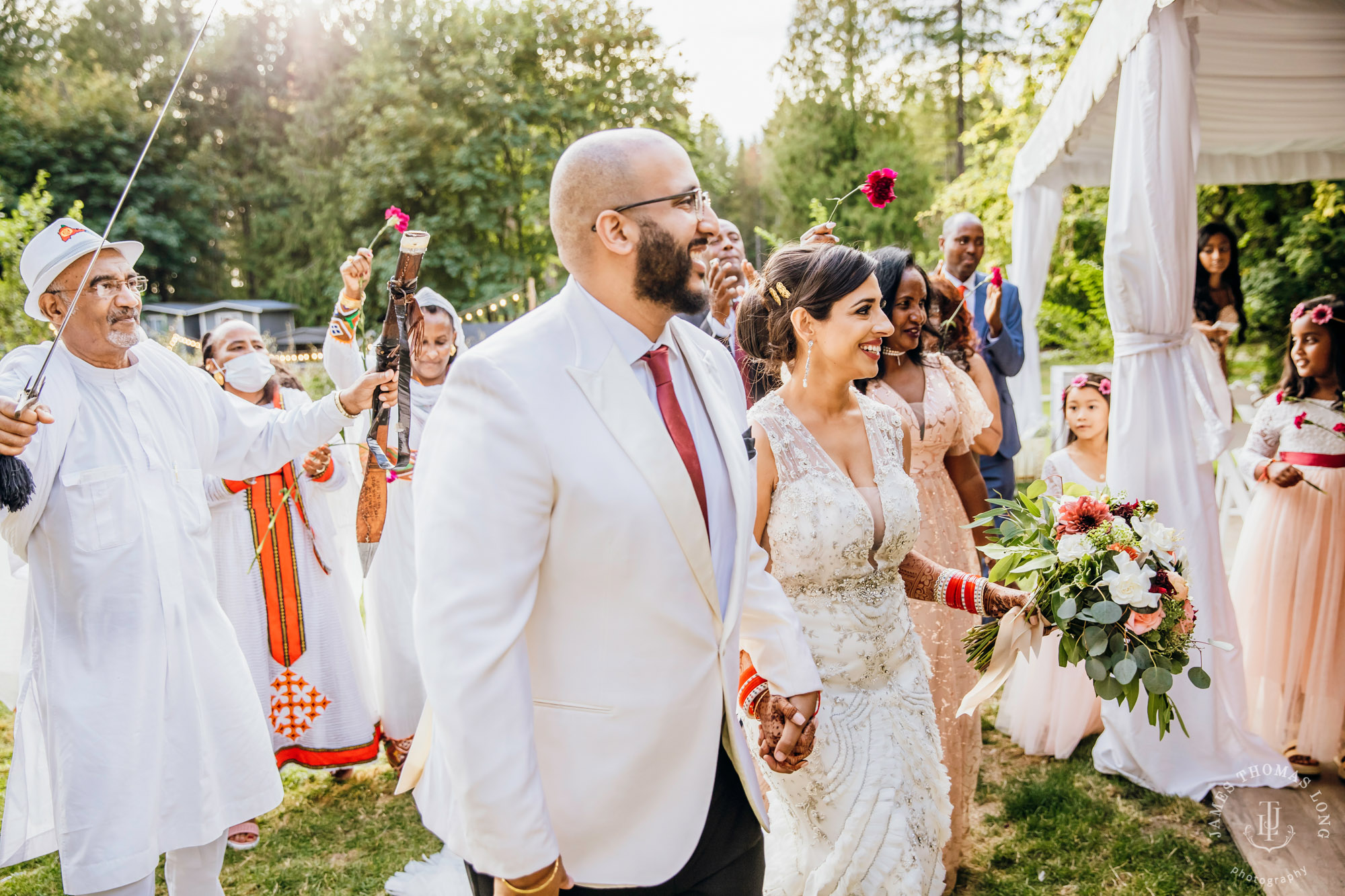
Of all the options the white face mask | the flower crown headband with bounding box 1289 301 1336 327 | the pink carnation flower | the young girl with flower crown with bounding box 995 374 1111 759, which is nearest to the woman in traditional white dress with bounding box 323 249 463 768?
the white face mask

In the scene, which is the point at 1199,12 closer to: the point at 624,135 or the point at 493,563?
the point at 624,135

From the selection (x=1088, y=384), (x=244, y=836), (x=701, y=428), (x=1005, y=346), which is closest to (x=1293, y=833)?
(x=1088, y=384)

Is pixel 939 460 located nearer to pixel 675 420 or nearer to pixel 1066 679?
pixel 1066 679

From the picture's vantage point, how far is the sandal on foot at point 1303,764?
14.3 feet

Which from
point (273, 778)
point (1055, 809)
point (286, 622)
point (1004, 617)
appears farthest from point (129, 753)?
point (1055, 809)

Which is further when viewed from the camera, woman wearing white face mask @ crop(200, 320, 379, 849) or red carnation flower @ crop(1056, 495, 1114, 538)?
woman wearing white face mask @ crop(200, 320, 379, 849)

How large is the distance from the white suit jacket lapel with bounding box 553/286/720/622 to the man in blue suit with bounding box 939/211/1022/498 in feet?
14.0

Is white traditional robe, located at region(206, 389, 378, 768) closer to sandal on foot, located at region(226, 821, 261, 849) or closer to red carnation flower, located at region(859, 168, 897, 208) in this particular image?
sandal on foot, located at region(226, 821, 261, 849)

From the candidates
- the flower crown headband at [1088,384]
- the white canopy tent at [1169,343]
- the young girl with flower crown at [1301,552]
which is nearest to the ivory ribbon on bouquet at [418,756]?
the white canopy tent at [1169,343]

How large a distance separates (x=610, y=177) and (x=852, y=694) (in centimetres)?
193

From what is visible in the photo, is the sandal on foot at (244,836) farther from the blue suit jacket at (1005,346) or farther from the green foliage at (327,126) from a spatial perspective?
the green foliage at (327,126)

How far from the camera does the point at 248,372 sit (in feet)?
16.3

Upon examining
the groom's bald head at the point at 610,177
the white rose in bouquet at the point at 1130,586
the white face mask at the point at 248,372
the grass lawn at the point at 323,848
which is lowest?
the grass lawn at the point at 323,848

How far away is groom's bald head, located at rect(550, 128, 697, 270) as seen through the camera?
77.6 inches
